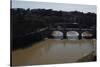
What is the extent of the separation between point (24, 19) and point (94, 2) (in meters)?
1.01

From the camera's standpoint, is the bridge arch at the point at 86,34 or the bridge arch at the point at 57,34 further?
the bridge arch at the point at 86,34

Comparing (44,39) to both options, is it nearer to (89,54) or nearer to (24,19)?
(24,19)

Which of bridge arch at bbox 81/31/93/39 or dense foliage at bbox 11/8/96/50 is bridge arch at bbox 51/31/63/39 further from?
bridge arch at bbox 81/31/93/39

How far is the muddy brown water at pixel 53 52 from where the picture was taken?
6.73 feet

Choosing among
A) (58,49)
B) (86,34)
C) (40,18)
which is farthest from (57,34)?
Answer: (86,34)

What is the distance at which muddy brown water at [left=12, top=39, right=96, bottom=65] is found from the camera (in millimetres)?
2053

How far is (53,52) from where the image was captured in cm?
216

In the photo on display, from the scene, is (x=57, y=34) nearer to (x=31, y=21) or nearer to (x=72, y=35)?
(x=72, y=35)

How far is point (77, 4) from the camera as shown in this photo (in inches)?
89.4

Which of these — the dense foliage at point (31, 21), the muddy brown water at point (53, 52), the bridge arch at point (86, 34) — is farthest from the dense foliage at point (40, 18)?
the muddy brown water at point (53, 52)

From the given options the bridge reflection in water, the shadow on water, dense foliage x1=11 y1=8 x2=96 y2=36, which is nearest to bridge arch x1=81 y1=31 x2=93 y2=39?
the bridge reflection in water

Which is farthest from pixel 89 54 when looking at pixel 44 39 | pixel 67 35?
pixel 44 39

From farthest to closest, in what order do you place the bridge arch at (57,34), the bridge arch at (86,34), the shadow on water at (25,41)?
the bridge arch at (86,34) → the bridge arch at (57,34) → the shadow on water at (25,41)

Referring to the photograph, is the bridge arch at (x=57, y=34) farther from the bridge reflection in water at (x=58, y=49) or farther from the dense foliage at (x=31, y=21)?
the dense foliage at (x=31, y=21)
